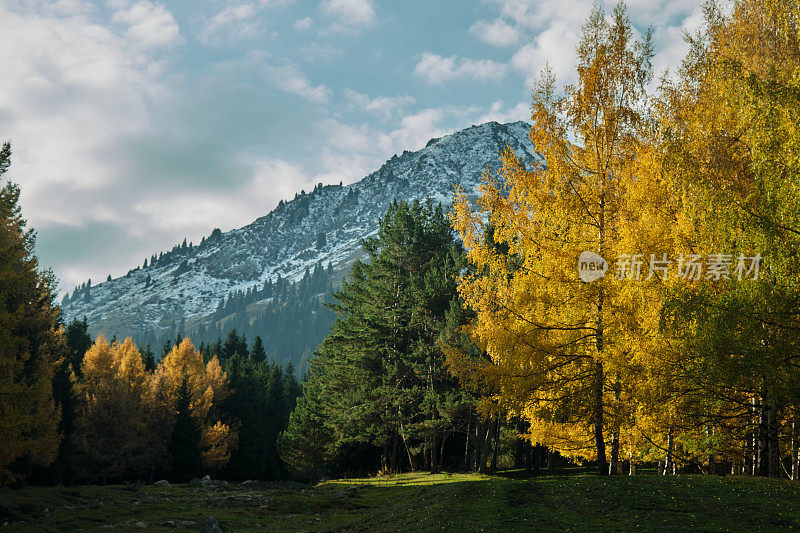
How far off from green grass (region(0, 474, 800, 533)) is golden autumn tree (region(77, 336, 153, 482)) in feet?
74.5

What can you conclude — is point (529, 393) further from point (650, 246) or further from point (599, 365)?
point (650, 246)

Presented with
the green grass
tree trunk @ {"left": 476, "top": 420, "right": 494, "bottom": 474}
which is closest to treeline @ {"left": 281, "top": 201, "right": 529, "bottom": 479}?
tree trunk @ {"left": 476, "top": 420, "right": 494, "bottom": 474}

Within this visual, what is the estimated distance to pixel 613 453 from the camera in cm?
1458

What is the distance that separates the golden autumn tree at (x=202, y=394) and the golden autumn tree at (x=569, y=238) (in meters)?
44.0

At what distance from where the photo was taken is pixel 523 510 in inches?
463

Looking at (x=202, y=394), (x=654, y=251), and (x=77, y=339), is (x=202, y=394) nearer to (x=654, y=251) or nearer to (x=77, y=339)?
(x=77, y=339)

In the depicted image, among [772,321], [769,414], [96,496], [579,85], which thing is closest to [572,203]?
[579,85]

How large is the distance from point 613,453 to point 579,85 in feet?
35.1

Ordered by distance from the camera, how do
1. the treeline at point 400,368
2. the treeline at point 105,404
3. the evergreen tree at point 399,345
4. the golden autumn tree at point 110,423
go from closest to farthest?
1. the treeline at point 105,404
2. the treeline at point 400,368
3. the evergreen tree at point 399,345
4. the golden autumn tree at point 110,423

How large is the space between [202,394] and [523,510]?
53.2m

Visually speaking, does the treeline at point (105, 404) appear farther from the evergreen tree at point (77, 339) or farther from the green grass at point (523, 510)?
the green grass at point (523, 510)

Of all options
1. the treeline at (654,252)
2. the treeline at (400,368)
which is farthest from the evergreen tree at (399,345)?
the treeline at (654,252)

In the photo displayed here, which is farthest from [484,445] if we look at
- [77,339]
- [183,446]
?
[77,339]

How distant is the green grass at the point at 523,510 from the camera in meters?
10.0
